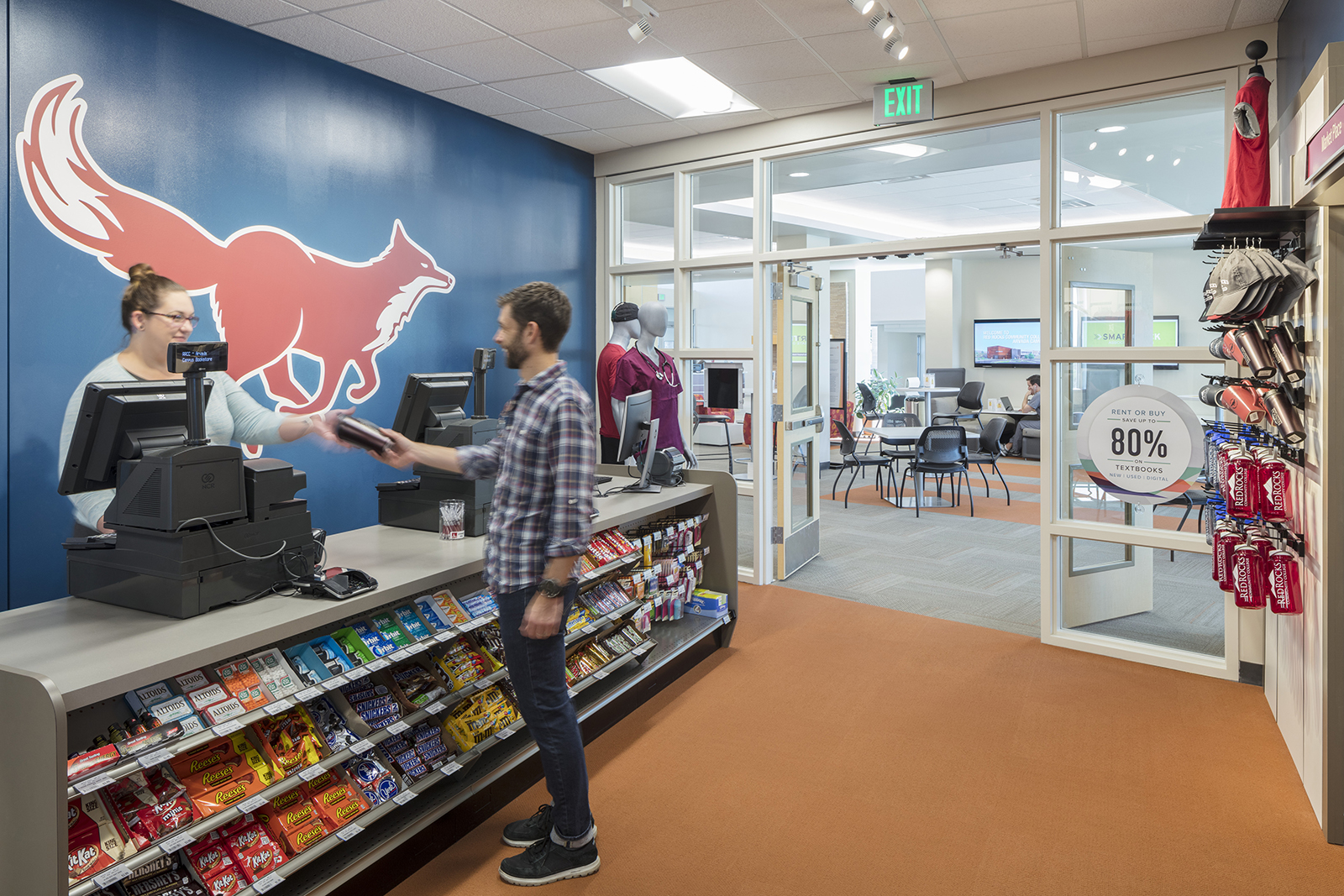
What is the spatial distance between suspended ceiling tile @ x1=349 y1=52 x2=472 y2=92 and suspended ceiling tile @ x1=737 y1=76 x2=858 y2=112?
60.2 inches

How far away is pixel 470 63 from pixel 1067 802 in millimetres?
4074

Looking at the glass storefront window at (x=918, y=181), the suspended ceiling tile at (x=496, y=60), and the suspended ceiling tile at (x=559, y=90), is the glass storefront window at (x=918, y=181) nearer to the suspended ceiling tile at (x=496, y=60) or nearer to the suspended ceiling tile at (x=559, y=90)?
the suspended ceiling tile at (x=559, y=90)

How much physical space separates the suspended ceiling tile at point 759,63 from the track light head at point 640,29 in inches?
22.8

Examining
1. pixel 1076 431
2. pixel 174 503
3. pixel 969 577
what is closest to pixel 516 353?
pixel 174 503

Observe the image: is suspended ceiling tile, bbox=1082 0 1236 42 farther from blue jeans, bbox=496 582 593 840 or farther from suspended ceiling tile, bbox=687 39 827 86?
blue jeans, bbox=496 582 593 840

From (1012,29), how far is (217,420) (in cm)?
373

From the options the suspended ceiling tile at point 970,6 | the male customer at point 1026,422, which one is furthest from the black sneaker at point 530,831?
the male customer at point 1026,422

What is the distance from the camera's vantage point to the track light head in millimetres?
3447

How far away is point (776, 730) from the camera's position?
11.2ft

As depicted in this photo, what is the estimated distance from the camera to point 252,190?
3699 millimetres

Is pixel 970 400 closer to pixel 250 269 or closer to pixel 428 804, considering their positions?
pixel 250 269

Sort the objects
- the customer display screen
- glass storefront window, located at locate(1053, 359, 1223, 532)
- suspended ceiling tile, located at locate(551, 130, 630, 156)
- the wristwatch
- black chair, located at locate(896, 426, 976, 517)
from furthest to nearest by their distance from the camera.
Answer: the customer display screen, black chair, located at locate(896, 426, 976, 517), suspended ceiling tile, located at locate(551, 130, 630, 156), glass storefront window, located at locate(1053, 359, 1223, 532), the wristwatch

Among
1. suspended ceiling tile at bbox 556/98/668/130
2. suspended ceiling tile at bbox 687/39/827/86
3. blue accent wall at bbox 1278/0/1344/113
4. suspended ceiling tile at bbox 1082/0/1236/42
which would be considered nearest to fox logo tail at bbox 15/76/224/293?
suspended ceiling tile at bbox 556/98/668/130

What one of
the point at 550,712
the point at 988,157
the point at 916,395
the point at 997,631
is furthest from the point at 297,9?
the point at 916,395
